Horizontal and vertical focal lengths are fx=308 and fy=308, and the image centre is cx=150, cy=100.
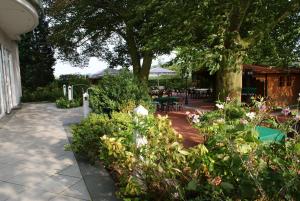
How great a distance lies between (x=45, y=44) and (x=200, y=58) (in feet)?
54.9

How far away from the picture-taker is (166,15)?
9984 mm

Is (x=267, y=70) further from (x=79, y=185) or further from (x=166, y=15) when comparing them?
(x=79, y=185)

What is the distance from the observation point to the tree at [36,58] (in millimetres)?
21609

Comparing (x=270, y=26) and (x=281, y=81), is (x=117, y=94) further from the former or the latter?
(x=281, y=81)

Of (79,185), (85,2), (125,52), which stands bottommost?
(79,185)

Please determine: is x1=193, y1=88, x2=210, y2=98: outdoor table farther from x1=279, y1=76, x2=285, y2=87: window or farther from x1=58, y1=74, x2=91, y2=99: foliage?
x1=58, y1=74, x2=91, y2=99: foliage

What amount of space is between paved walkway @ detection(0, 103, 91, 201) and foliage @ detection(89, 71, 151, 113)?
4.08 ft

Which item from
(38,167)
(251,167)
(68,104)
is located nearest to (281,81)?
(68,104)

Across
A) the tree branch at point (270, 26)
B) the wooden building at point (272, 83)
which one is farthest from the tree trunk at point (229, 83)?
the wooden building at point (272, 83)

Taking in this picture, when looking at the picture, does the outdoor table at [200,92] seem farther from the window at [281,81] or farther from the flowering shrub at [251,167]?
the flowering shrub at [251,167]

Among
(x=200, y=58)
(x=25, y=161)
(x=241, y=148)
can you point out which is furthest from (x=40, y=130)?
(x=241, y=148)

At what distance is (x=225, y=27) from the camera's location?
8.99 meters

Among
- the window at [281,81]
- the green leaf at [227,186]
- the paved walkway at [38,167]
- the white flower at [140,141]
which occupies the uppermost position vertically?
the window at [281,81]

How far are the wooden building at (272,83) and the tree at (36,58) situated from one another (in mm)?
13648
